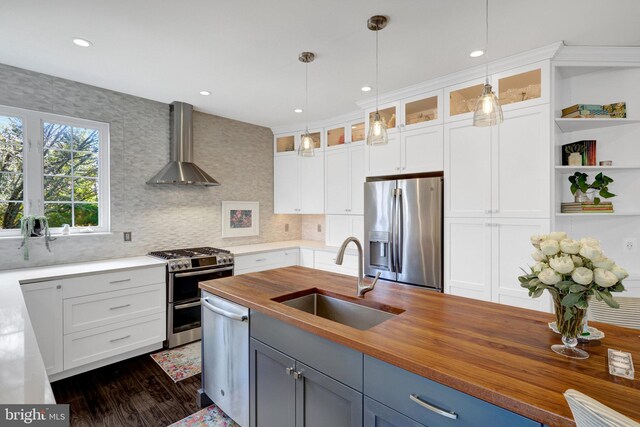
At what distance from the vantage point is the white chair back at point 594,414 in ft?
1.89

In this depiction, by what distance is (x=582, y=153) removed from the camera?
2578 millimetres

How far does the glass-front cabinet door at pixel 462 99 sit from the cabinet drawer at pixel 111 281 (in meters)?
3.19

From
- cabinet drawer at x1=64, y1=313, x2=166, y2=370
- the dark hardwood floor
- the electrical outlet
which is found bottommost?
the dark hardwood floor

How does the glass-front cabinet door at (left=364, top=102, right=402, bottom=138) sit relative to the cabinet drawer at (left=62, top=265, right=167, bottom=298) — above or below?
above

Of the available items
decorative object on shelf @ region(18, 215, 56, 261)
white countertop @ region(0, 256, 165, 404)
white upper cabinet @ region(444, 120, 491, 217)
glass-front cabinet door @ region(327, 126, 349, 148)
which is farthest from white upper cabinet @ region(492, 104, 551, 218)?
decorative object on shelf @ region(18, 215, 56, 261)

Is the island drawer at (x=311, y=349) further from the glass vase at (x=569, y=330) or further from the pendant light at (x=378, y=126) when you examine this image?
the pendant light at (x=378, y=126)

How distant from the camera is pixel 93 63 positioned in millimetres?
2557

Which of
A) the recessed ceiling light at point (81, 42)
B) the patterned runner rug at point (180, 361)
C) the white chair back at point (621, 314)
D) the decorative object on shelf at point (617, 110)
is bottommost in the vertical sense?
the patterned runner rug at point (180, 361)

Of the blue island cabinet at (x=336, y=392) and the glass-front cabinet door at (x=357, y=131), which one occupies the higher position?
the glass-front cabinet door at (x=357, y=131)

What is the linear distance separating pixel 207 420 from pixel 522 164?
3.06 meters

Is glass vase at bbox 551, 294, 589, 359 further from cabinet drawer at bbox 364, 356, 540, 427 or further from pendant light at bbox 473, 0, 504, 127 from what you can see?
pendant light at bbox 473, 0, 504, 127

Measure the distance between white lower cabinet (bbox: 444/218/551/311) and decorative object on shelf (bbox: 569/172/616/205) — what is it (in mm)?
562

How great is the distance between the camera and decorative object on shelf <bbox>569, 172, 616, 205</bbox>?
2547 millimetres

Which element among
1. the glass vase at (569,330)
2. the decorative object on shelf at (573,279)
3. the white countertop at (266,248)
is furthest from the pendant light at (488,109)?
the white countertop at (266,248)
